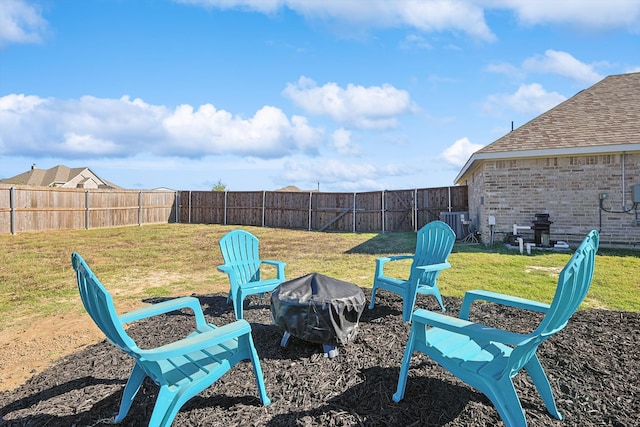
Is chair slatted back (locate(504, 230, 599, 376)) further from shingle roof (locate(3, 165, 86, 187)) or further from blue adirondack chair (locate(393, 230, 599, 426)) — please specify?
shingle roof (locate(3, 165, 86, 187))

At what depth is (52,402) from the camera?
2340mm

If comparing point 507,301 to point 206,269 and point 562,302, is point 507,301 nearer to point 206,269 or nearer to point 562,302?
point 562,302

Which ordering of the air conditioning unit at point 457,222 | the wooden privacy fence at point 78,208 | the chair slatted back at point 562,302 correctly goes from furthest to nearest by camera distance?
the wooden privacy fence at point 78,208 → the air conditioning unit at point 457,222 → the chair slatted back at point 562,302

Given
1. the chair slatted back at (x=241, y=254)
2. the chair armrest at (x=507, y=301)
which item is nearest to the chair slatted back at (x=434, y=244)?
the chair armrest at (x=507, y=301)

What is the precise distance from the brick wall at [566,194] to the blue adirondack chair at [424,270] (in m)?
6.17

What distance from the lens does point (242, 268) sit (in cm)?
449

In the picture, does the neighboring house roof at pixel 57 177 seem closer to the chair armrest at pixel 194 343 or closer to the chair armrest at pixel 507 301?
the chair armrest at pixel 194 343

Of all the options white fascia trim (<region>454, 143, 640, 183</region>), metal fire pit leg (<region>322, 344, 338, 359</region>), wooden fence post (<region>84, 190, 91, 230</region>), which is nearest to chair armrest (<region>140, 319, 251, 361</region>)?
metal fire pit leg (<region>322, 344, 338, 359</region>)

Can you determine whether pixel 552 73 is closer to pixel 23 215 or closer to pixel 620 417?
pixel 620 417

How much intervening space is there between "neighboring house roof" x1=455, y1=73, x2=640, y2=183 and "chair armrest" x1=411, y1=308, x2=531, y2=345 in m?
8.52

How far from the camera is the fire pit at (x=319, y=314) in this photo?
2869mm

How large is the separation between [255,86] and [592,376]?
9.93 meters

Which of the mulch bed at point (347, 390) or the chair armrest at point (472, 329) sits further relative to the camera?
the mulch bed at point (347, 390)

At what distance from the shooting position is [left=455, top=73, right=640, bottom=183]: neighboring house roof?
8672mm
